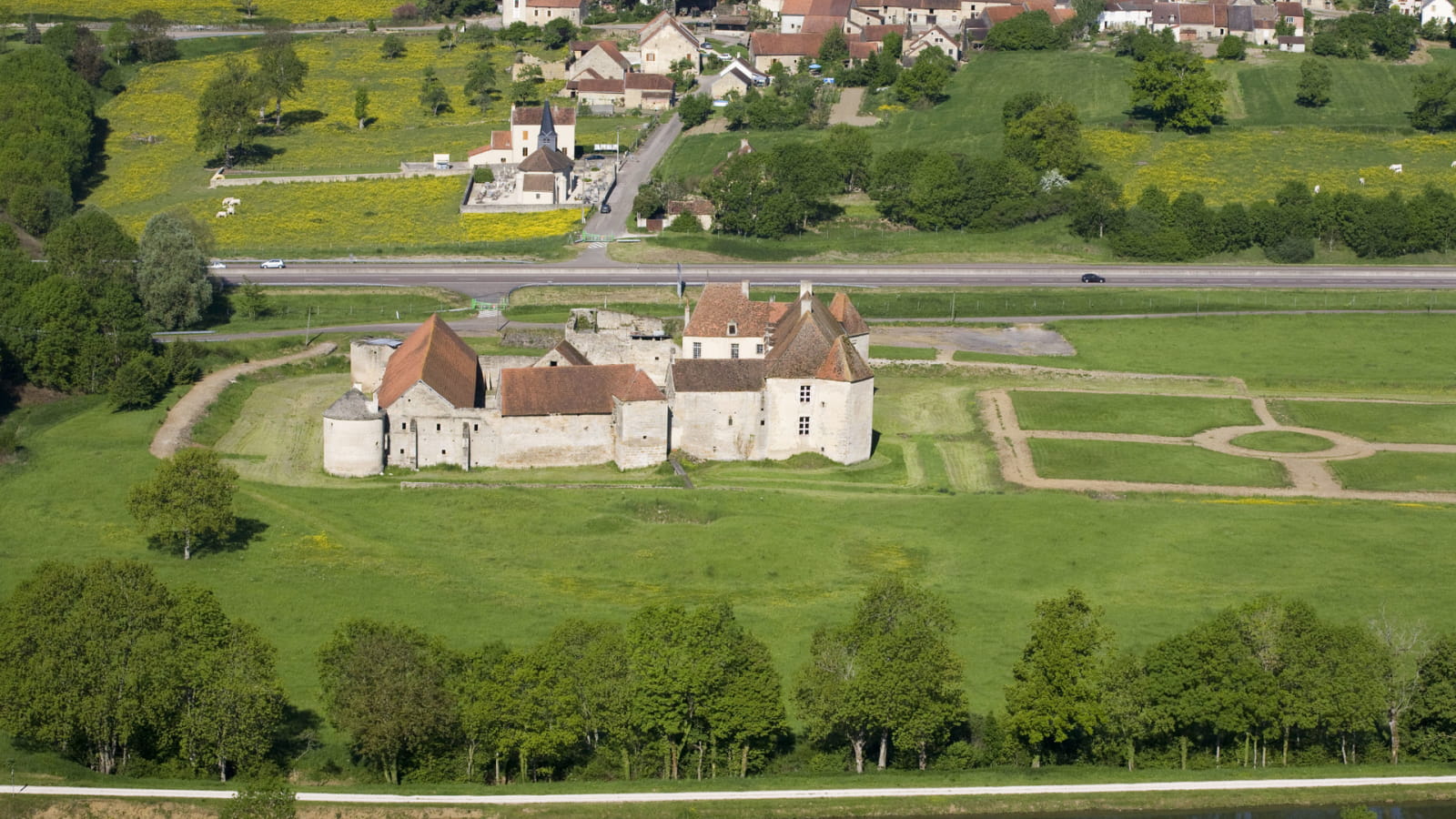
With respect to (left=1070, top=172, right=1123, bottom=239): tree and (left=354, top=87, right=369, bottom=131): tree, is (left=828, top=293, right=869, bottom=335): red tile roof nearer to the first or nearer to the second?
(left=1070, top=172, right=1123, bottom=239): tree

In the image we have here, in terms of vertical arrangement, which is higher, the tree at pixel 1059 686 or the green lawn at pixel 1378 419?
the tree at pixel 1059 686

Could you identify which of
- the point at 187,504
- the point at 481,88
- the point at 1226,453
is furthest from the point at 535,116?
the point at 187,504

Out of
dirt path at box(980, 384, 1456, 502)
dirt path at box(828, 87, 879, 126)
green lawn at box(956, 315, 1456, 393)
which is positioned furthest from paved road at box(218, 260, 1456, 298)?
dirt path at box(828, 87, 879, 126)

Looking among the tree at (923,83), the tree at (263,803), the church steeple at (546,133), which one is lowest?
the tree at (263,803)

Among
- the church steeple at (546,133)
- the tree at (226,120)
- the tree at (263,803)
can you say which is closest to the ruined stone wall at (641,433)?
the tree at (263,803)

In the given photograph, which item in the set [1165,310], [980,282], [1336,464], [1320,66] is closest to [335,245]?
[980,282]

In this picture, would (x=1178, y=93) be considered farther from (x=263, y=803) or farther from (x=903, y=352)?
(x=263, y=803)

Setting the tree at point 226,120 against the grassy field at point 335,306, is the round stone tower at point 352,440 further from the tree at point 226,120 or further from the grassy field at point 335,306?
the tree at point 226,120
